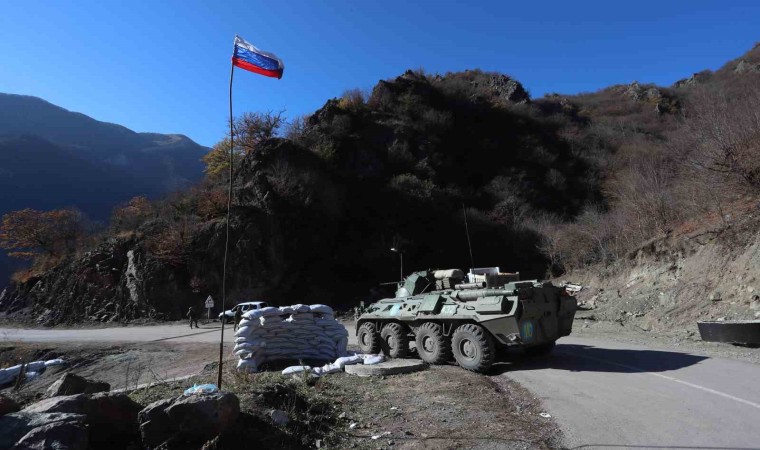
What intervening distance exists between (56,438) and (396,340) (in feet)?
26.7

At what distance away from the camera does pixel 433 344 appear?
33.2 ft

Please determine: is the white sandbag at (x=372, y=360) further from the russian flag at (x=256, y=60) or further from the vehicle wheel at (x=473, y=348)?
the russian flag at (x=256, y=60)

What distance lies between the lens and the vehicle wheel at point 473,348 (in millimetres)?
8992

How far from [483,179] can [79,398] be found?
49.5 metres

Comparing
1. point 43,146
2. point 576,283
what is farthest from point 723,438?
point 43,146

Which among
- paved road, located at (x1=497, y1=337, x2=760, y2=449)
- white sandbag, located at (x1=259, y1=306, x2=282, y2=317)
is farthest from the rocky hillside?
→ white sandbag, located at (x1=259, y1=306, x2=282, y2=317)

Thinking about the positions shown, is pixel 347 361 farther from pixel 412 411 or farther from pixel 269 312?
pixel 412 411

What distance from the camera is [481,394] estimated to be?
7.13m

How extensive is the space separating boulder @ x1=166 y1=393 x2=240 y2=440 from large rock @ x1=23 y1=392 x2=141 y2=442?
64cm

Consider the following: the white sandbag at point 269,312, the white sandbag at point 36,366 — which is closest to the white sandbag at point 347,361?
the white sandbag at point 269,312

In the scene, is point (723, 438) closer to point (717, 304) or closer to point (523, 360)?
point (523, 360)

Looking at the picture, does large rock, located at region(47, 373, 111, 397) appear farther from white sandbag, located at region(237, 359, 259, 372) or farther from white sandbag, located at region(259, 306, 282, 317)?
white sandbag, located at region(259, 306, 282, 317)

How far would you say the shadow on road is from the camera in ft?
28.6

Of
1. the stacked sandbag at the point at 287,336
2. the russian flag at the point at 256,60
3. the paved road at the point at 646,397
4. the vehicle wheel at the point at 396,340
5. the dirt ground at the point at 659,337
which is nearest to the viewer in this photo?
the paved road at the point at 646,397
